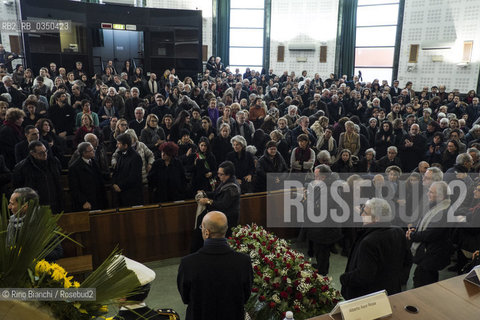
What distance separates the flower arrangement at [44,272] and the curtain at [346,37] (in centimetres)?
1700

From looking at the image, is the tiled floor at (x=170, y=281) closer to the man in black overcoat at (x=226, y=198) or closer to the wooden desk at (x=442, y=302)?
the man in black overcoat at (x=226, y=198)

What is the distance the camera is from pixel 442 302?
2486 millimetres

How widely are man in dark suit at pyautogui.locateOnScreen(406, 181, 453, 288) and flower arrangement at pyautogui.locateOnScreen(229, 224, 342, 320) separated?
134 centimetres

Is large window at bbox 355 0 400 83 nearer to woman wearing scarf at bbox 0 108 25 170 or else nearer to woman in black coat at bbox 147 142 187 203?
woman in black coat at bbox 147 142 187 203

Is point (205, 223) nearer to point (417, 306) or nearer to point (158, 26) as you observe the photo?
point (417, 306)

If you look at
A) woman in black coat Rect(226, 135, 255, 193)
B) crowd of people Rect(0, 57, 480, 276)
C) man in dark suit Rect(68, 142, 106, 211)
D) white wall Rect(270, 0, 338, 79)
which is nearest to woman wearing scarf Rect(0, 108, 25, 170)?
crowd of people Rect(0, 57, 480, 276)

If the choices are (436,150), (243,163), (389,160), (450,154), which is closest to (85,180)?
(243,163)

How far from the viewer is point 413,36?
15.3m

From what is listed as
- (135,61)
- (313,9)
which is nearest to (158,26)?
(135,61)

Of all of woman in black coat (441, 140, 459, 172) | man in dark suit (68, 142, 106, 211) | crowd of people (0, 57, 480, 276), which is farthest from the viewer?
woman in black coat (441, 140, 459, 172)

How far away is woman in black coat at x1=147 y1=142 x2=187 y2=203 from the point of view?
5406mm

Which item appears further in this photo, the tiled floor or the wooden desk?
the tiled floor

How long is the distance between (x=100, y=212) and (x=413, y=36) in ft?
48.6

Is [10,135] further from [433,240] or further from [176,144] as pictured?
[433,240]
